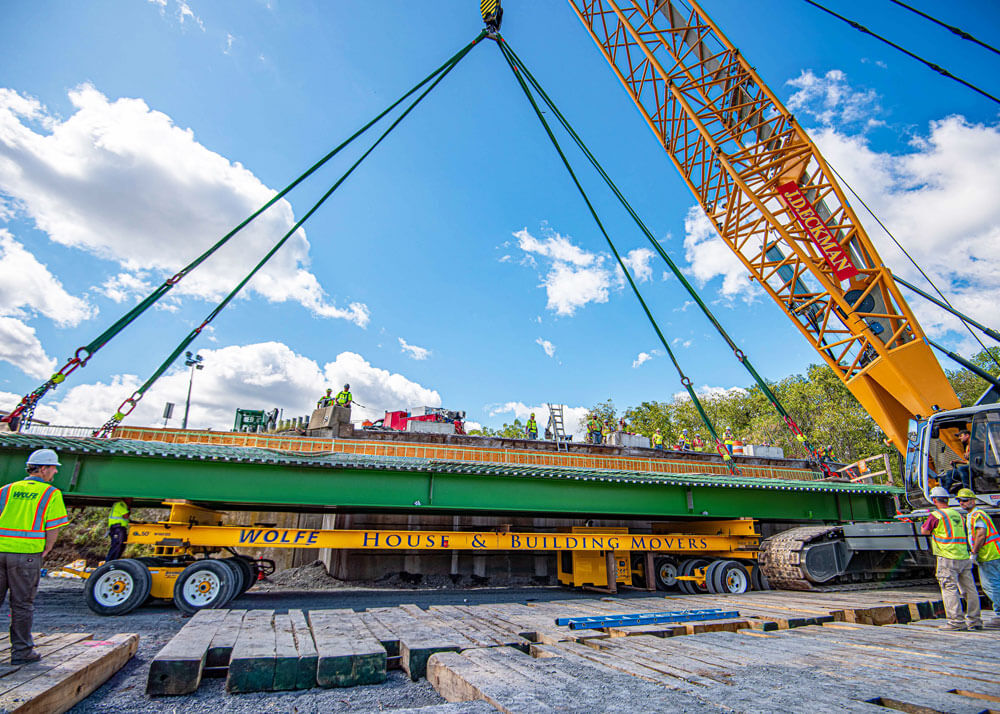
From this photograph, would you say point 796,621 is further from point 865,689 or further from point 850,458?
point 850,458

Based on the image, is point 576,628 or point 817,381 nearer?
point 576,628

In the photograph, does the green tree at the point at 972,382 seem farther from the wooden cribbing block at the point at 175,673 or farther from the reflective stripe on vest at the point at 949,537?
the wooden cribbing block at the point at 175,673

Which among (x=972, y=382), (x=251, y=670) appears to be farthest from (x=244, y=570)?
(x=972, y=382)

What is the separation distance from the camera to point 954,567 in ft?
25.5

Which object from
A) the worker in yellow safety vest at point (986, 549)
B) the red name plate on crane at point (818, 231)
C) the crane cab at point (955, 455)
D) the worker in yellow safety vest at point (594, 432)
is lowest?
the worker in yellow safety vest at point (986, 549)

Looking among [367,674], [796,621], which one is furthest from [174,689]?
[796,621]

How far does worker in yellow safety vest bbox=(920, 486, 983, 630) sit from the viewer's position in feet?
24.9

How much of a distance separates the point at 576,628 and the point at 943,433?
38.3ft

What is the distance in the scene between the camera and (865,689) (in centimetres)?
374

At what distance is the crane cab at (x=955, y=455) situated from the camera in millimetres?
10570

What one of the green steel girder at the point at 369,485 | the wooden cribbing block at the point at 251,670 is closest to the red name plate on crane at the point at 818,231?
the green steel girder at the point at 369,485

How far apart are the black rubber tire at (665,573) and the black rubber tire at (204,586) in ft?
35.5

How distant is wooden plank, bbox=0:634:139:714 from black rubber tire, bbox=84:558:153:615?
5.18 meters

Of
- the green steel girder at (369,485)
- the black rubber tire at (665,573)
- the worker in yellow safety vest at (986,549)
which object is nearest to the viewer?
the worker in yellow safety vest at (986,549)
